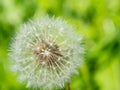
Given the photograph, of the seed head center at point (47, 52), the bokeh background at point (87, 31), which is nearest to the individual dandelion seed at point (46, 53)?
the seed head center at point (47, 52)

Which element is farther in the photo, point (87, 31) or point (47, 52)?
point (87, 31)

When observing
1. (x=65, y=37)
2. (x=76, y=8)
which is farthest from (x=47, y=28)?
(x=76, y=8)

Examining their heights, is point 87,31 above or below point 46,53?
above

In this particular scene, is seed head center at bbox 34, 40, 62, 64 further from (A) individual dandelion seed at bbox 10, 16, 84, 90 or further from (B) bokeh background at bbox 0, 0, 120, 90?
(B) bokeh background at bbox 0, 0, 120, 90

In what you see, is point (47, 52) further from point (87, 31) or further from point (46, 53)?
point (87, 31)

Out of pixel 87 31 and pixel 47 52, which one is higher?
pixel 87 31

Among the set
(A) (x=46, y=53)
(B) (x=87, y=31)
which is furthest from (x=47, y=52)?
(B) (x=87, y=31)

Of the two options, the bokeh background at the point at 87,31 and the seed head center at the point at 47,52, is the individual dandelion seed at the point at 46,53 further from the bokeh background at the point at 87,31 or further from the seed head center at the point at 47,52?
the bokeh background at the point at 87,31
